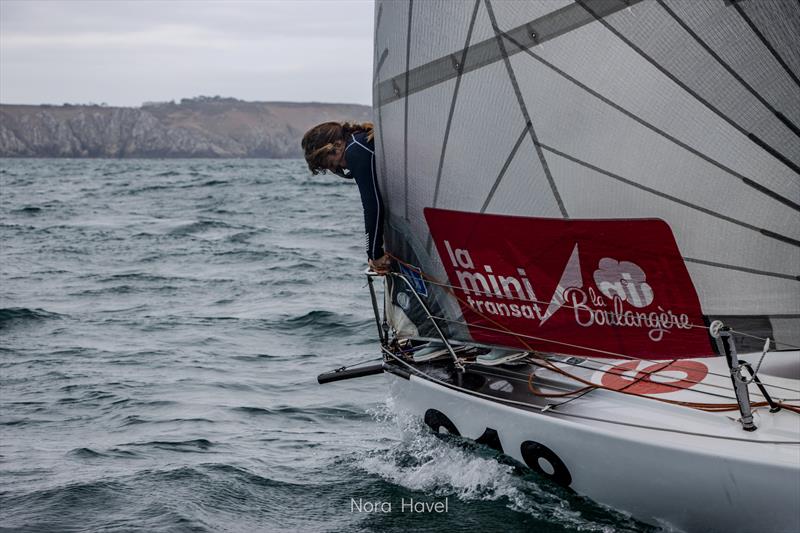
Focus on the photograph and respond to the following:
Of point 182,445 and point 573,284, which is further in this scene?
point 182,445

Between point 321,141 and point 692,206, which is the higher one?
point 321,141

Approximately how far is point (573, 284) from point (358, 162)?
123 cm

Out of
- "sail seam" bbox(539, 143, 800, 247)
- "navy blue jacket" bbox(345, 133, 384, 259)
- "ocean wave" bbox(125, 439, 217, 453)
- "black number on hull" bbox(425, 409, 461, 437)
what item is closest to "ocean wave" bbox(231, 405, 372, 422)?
"ocean wave" bbox(125, 439, 217, 453)

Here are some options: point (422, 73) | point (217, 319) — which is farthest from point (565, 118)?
point (217, 319)

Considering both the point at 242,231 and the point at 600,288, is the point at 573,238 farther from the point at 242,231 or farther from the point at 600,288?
the point at 242,231

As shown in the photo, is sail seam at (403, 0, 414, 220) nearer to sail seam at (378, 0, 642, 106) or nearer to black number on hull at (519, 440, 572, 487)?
sail seam at (378, 0, 642, 106)

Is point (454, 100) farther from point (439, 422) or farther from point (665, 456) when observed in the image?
point (665, 456)

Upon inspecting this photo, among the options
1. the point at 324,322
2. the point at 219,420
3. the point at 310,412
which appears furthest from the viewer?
the point at 324,322

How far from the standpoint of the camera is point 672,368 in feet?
12.3

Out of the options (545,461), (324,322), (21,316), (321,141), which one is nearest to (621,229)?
(545,461)

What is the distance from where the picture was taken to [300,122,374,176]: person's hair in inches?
165

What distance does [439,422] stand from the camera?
13.1 feet

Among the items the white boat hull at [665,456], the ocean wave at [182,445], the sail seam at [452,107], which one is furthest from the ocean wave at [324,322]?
the white boat hull at [665,456]

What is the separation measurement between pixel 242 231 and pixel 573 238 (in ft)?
44.2
